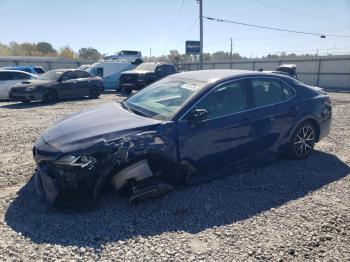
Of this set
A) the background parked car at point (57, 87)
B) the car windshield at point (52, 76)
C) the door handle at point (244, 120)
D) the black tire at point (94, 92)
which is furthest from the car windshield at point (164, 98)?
the black tire at point (94, 92)

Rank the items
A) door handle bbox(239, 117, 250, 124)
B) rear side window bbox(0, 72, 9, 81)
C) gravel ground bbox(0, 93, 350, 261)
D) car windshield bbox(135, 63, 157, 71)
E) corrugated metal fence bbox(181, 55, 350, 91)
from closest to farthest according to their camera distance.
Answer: gravel ground bbox(0, 93, 350, 261) < door handle bbox(239, 117, 250, 124) < rear side window bbox(0, 72, 9, 81) < car windshield bbox(135, 63, 157, 71) < corrugated metal fence bbox(181, 55, 350, 91)

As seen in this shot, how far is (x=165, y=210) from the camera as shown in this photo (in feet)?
12.6

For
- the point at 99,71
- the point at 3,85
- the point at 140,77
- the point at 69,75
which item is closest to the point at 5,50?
the point at 99,71

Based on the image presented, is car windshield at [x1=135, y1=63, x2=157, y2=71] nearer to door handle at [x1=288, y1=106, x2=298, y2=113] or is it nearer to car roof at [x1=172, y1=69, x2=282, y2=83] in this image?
car roof at [x1=172, y1=69, x2=282, y2=83]

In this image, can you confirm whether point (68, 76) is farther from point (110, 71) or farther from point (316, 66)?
point (316, 66)

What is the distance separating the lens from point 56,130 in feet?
13.6

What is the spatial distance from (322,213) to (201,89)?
7.27ft

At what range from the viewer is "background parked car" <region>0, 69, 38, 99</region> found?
15.0 meters

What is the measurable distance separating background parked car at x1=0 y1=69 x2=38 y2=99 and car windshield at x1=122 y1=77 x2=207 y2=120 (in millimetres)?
12236

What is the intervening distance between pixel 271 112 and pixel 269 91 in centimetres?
39

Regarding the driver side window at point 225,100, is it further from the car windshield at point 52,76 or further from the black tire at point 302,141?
the car windshield at point 52,76

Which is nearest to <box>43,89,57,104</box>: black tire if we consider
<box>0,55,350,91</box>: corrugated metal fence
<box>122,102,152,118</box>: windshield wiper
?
<box>122,102,152,118</box>: windshield wiper

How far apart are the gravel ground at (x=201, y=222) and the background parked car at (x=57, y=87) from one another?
928 cm

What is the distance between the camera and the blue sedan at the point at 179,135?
3.59 metres
